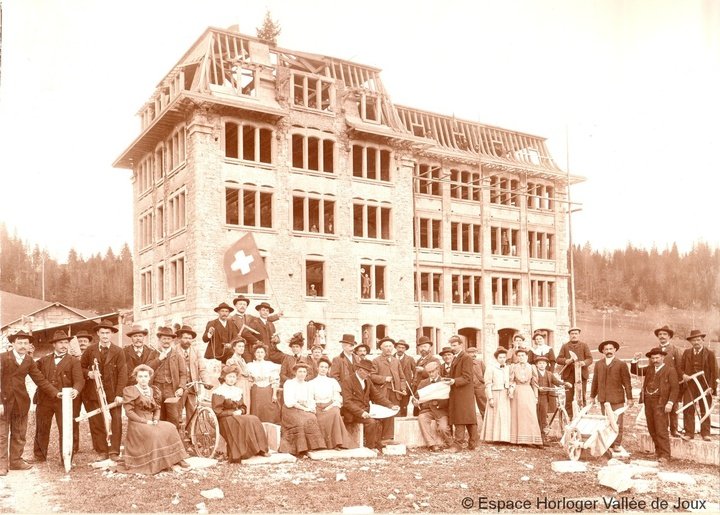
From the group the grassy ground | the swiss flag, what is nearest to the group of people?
the grassy ground

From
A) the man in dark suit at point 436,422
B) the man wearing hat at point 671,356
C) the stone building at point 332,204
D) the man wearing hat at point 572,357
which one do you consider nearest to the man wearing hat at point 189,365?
the man in dark suit at point 436,422

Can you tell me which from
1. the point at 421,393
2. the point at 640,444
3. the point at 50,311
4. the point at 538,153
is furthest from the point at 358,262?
the point at 640,444

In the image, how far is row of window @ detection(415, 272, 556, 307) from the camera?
1870cm

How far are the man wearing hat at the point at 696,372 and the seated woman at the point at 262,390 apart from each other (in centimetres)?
561

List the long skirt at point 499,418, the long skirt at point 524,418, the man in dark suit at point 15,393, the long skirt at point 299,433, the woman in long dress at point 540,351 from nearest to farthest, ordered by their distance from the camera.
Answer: the man in dark suit at point 15,393, the long skirt at point 299,433, the long skirt at point 524,418, the long skirt at point 499,418, the woman in long dress at point 540,351

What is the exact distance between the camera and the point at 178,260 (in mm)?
17969

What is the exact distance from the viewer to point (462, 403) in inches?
374

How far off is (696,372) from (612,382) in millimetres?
1214

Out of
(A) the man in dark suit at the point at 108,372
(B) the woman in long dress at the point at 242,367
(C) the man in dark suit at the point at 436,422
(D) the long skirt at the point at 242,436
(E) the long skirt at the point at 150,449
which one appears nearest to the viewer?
(E) the long skirt at the point at 150,449

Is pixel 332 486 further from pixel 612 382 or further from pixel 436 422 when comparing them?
pixel 612 382

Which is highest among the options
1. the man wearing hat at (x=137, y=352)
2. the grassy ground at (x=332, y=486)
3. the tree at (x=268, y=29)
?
the tree at (x=268, y=29)

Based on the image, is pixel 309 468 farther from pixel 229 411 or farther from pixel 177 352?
pixel 177 352

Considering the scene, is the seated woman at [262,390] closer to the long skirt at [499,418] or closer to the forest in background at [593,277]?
the forest in background at [593,277]

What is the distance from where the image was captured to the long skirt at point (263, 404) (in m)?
8.98
